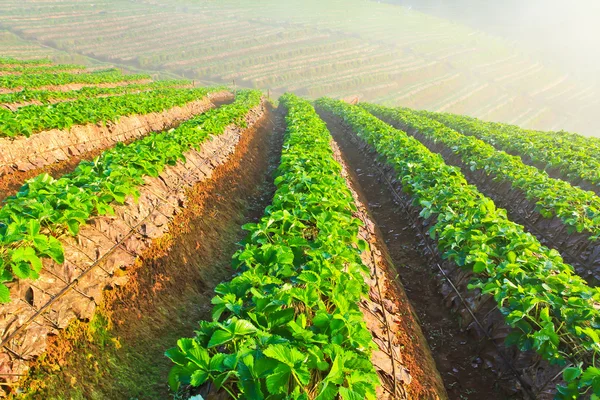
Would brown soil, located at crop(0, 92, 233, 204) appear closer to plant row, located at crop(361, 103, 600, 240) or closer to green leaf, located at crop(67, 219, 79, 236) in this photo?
green leaf, located at crop(67, 219, 79, 236)

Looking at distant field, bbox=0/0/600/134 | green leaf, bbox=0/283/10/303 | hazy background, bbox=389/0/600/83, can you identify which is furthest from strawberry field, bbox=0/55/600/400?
hazy background, bbox=389/0/600/83

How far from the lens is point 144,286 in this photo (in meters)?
5.20

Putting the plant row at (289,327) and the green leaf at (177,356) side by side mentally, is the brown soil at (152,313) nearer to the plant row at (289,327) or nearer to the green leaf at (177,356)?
the plant row at (289,327)

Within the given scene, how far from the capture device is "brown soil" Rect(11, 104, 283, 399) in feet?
12.3

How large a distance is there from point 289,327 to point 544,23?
188193 mm

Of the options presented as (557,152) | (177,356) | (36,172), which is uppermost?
(177,356)

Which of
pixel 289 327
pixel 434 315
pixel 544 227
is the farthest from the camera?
pixel 544 227

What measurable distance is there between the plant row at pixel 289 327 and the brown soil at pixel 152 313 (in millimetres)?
906

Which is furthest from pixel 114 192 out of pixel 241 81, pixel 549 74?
pixel 549 74

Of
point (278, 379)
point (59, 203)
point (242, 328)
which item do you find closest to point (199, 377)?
point (242, 328)

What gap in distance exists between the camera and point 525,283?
4.65m

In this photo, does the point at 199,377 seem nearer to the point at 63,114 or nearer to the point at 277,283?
the point at 277,283

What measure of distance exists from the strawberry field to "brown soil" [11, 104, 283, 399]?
2 centimetres

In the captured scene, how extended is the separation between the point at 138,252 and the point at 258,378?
13.0 feet
